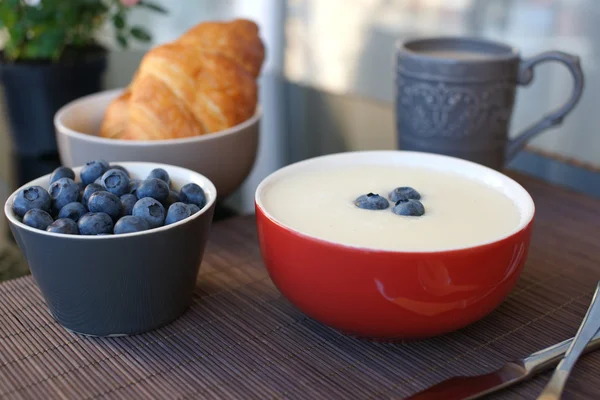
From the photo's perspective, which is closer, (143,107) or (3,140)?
(143,107)

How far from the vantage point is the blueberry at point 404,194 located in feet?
2.16

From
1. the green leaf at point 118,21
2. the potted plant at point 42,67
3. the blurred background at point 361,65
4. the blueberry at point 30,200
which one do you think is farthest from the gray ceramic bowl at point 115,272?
the green leaf at point 118,21

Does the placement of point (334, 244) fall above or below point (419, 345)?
above

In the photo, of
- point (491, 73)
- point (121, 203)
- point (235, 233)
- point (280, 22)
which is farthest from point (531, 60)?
point (280, 22)

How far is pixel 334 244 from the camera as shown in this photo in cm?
56

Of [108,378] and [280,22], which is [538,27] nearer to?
[280,22]

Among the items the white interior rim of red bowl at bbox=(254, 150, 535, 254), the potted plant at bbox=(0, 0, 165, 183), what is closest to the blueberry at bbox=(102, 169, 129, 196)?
the white interior rim of red bowl at bbox=(254, 150, 535, 254)

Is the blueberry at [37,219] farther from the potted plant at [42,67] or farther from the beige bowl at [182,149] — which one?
the potted plant at [42,67]

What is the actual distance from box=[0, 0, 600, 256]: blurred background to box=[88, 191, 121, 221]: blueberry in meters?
0.31

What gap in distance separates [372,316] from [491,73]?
42 cm

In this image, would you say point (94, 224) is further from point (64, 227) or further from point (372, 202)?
point (372, 202)

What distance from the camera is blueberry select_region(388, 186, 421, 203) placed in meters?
0.66

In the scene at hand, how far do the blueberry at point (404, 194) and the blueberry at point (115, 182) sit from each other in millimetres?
248

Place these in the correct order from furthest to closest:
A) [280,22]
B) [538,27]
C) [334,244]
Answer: [280,22]
[538,27]
[334,244]
